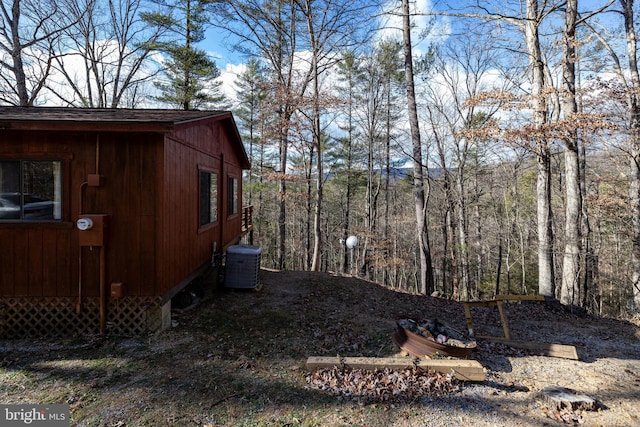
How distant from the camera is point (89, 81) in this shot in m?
15.1

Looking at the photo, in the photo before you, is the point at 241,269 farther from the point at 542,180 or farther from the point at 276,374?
the point at 542,180

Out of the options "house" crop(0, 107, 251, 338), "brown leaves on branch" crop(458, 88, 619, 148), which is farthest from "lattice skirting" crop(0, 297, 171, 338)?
"brown leaves on branch" crop(458, 88, 619, 148)

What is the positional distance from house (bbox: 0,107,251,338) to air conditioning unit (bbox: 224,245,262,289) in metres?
2.20

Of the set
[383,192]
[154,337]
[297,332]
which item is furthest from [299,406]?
[383,192]

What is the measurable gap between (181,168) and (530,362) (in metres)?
5.82

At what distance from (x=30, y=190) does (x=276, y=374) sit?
4.21 metres

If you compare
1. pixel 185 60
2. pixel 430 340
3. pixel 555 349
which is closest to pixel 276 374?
pixel 430 340

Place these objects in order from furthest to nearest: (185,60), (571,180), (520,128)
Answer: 1. (185,60)
2. (571,180)
3. (520,128)

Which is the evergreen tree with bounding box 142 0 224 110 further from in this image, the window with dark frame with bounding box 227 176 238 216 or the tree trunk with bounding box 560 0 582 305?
the tree trunk with bounding box 560 0 582 305

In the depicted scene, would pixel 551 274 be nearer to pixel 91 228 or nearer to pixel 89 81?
pixel 91 228

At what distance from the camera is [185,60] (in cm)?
1495

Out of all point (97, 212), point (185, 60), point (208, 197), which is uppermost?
point (185, 60)

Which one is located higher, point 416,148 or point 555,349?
point 416,148

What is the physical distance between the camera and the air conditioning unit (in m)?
7.05
